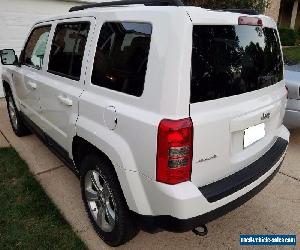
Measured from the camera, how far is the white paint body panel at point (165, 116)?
1.93m

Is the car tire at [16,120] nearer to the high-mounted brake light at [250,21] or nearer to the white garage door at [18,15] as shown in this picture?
the white garage door at [18,15]

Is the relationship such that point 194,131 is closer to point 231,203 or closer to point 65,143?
point 231,203

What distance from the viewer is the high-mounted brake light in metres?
2.30

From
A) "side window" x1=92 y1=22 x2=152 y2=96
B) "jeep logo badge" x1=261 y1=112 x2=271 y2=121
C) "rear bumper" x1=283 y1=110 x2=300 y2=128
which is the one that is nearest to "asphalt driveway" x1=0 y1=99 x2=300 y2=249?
"rear bumper" x1=283 y1=110 x2=300 y2=128

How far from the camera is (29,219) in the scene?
10.2 feet

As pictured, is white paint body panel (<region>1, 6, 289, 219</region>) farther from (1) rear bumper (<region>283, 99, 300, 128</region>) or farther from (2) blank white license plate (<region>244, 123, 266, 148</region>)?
(1) rear bumper (<region>283, 99, 300, 128</region>)

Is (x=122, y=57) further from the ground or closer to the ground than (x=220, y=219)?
further from the ground

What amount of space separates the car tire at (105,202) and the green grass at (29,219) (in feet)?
0.86

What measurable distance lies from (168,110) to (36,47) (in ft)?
8.71

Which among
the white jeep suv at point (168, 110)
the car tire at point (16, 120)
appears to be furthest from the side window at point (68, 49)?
the car tire at point (16, 120)

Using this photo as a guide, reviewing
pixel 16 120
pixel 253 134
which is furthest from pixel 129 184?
pixel 16 120

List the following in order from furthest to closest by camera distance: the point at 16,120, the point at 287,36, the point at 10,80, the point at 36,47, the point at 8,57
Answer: the point at 287,36 < the point at 16,120 < the point at 10,80 < the point at 8,57 < the point at 36,47

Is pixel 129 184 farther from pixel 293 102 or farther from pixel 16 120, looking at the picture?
pixel 16 120

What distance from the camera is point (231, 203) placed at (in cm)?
229
